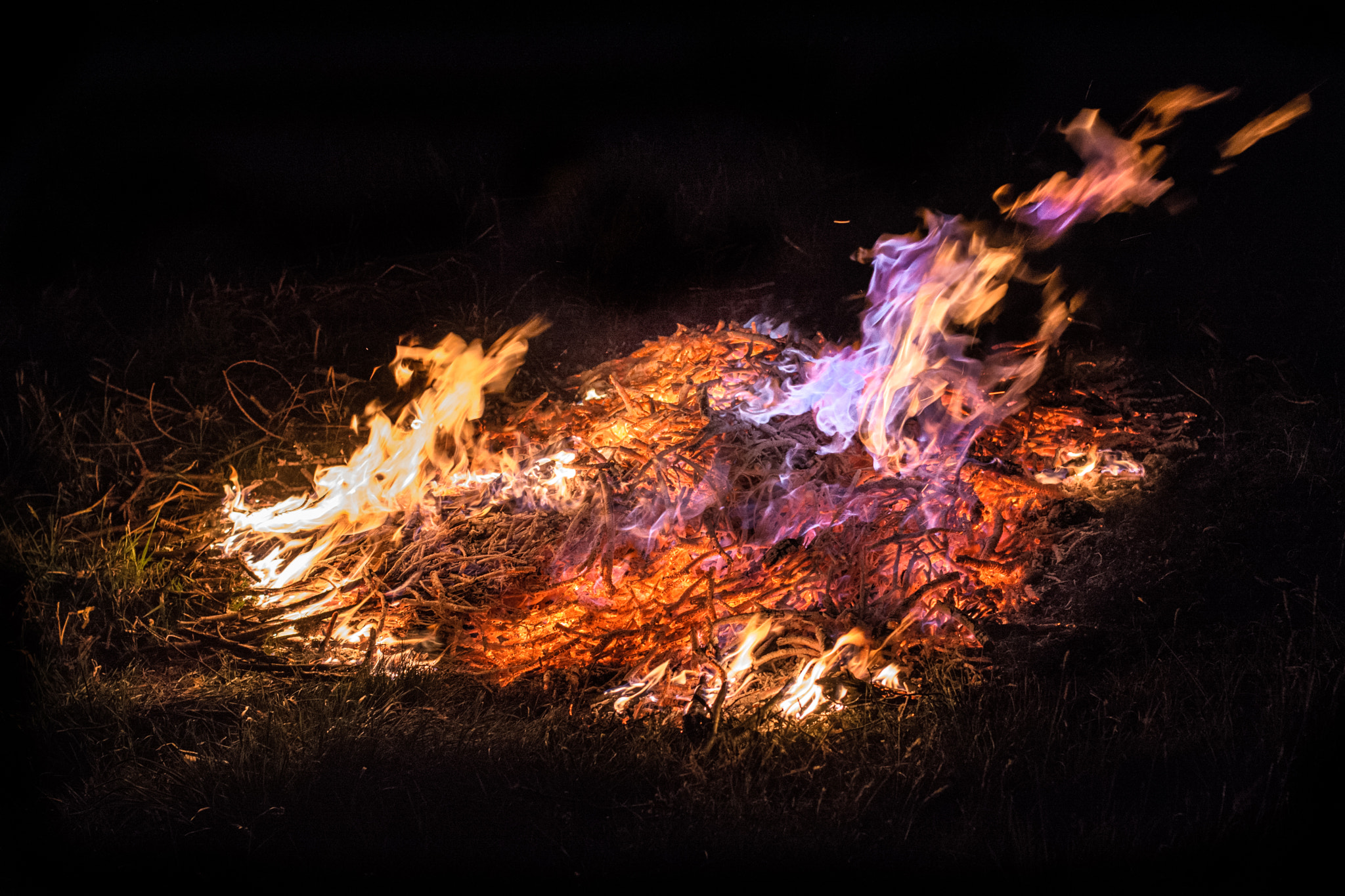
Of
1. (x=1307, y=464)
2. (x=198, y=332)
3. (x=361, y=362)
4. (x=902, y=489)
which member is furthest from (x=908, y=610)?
(x=198, y=332)

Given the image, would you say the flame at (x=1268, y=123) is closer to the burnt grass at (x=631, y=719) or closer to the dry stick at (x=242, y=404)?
the burnt grass at (x=631, y=719)

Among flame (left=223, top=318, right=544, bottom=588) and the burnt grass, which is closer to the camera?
the burnt grass

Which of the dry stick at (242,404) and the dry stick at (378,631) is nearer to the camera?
the dry stick at (378,631)

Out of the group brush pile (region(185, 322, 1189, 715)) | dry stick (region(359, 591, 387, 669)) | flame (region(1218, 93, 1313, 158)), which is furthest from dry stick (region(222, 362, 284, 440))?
flame (region(1218, 93, 1313, 158))

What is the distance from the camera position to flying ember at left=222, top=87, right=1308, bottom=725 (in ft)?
8.71

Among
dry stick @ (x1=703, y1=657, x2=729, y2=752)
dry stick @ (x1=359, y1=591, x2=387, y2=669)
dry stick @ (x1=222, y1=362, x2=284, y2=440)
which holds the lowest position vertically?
dry stick @ (x1=359, y1=591, x2=387, y2=669)

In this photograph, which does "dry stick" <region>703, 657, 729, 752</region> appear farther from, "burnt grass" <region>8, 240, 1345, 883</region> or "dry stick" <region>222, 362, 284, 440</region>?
"dry stick" <region>222, 362, 284, 440</region>

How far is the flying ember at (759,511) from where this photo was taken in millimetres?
2654

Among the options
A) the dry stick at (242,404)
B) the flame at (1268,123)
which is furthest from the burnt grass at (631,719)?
the flame at (1268,123)

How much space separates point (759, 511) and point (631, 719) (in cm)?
78

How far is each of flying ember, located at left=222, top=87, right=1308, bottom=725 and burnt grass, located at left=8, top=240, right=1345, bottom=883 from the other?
139 millimetres

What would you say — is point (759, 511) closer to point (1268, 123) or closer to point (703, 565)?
point (703, 565)

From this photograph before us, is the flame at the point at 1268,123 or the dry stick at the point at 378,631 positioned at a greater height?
the flame at the point at 1268,123

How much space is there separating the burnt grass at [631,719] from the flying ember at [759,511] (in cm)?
14
